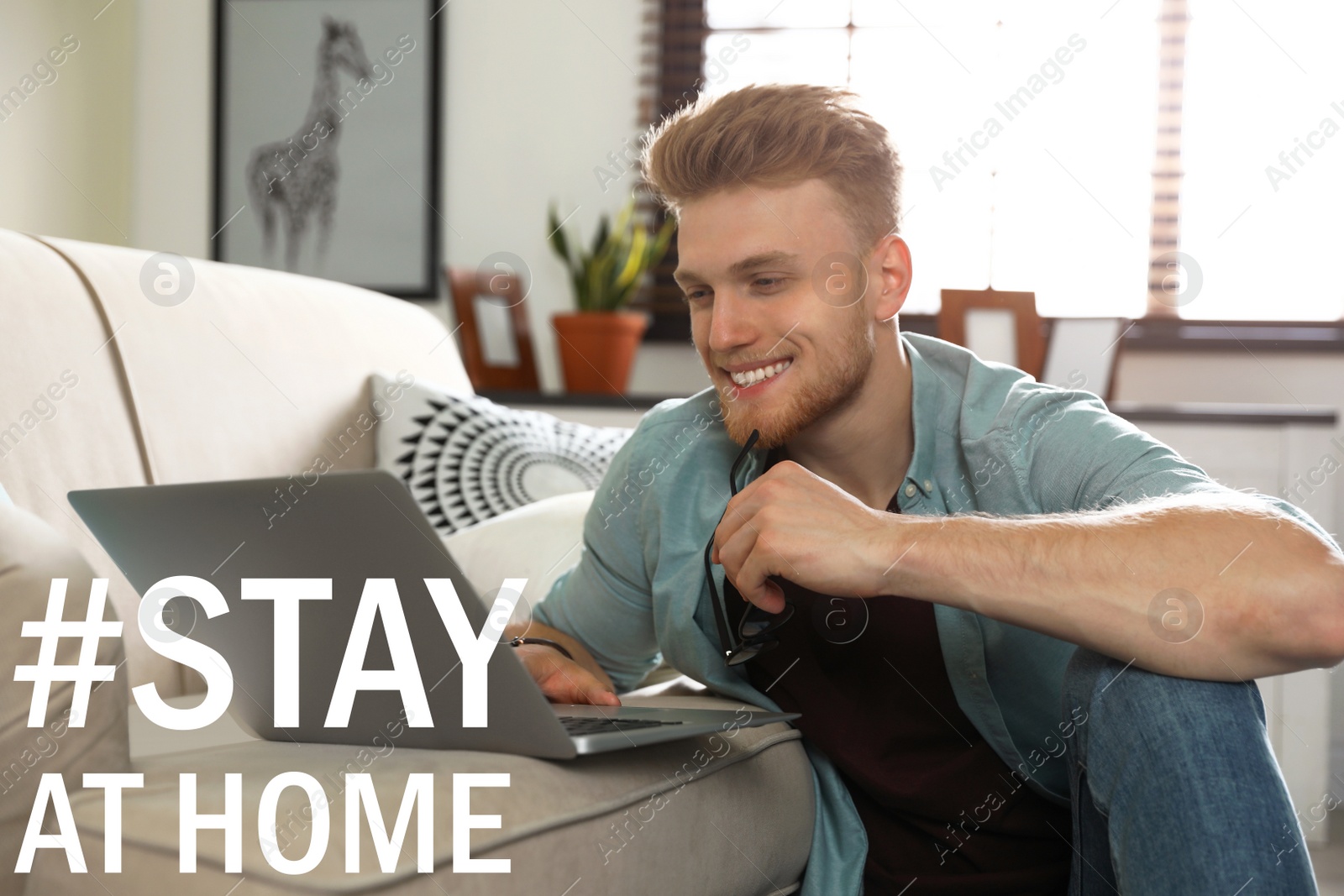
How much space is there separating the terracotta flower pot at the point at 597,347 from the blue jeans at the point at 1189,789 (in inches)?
71.6

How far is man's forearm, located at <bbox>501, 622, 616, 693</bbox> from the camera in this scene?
1.18 meters

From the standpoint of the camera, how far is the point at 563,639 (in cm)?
120

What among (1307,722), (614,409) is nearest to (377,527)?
(614,409)

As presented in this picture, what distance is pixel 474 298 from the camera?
265cm

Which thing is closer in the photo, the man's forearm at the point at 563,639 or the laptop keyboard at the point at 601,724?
the laptop keyboard at the point at 601,724

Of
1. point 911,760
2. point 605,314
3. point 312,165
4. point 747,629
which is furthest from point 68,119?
point 911,760

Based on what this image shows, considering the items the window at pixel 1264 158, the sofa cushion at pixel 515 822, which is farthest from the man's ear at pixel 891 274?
the window at pixel 1264 158

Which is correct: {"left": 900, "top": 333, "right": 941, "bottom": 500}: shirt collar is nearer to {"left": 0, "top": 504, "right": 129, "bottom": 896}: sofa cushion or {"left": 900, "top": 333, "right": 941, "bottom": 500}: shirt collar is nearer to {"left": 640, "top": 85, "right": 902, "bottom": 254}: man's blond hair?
{"left": 640, "top": 85, "right": 902, "bottom": 254}: man's blond hair

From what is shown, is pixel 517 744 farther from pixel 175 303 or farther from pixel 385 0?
pixel 385 0

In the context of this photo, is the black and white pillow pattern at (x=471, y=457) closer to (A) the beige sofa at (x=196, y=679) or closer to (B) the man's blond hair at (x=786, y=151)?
(A) the beige sofa at (x=196, y=679)

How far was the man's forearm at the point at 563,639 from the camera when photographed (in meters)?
1.18

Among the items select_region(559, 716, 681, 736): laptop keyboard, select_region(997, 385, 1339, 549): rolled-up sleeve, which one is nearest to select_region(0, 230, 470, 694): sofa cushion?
select_region(559, 716, 681, 736): laptop keyboard

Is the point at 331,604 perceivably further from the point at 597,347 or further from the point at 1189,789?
the point at 597,347

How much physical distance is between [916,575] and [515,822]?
0.36 meters
